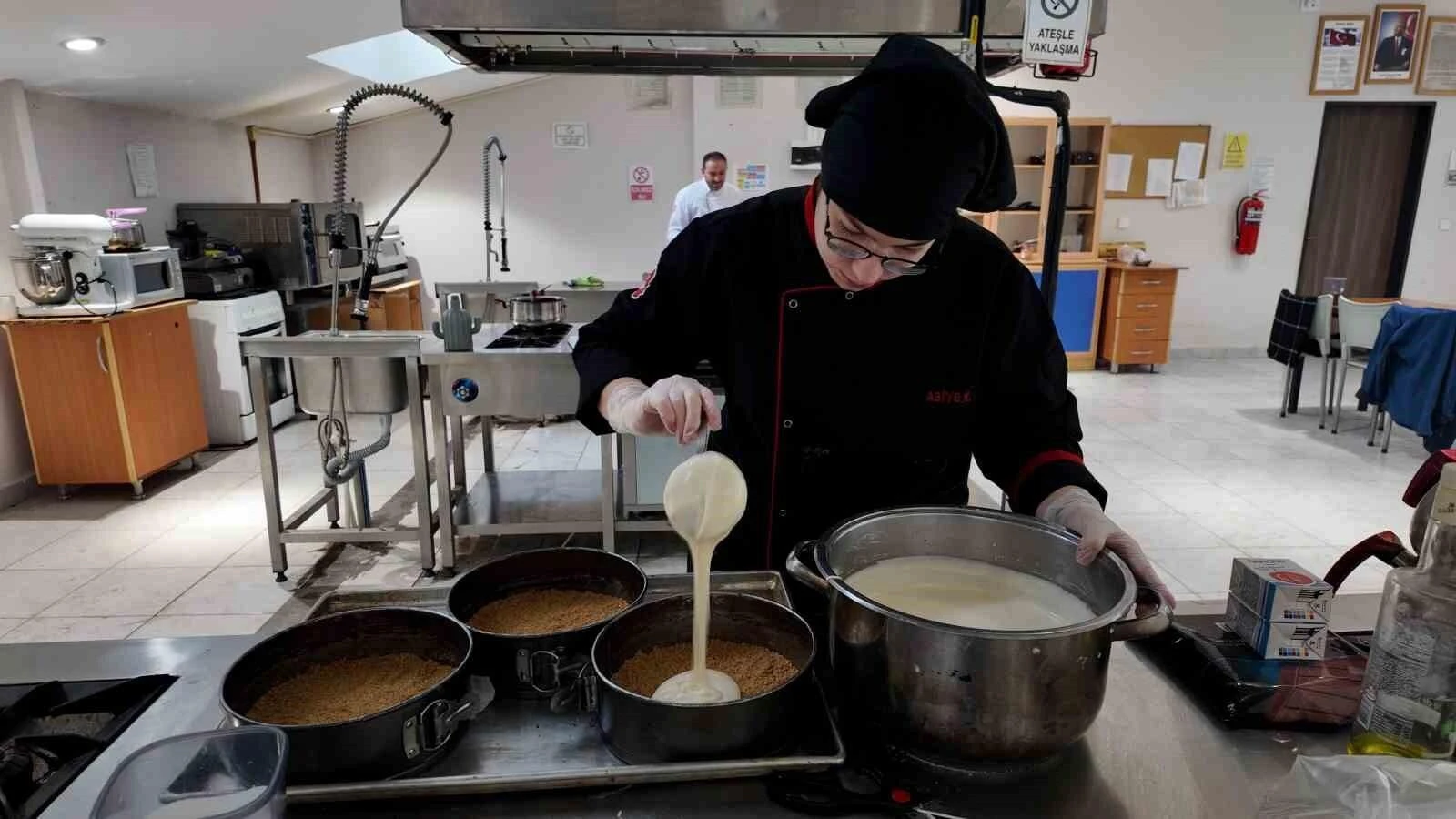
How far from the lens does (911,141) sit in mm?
956

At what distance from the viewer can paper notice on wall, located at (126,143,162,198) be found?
489 centimetres

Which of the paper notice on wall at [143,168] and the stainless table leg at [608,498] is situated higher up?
the paper notice on wall at [143,168]

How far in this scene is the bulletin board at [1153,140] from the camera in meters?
7.27

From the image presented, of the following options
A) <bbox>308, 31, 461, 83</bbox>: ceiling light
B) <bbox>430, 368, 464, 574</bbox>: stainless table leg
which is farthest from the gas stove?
<bbox>308, 31, 461, 83</bbox>: ceiling light

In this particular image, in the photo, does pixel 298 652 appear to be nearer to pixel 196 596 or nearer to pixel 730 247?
pixel 730 247

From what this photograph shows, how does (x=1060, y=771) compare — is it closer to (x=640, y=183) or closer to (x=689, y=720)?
(x=689, y=720)

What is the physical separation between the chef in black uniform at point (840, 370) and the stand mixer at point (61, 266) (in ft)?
12.3

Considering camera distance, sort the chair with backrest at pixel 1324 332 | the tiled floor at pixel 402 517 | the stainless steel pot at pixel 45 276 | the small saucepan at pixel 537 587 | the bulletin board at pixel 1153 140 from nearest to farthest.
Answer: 1. the small saucepan at pixel 537 587
2. the tiled floor at pixel 402 517
3. the stainless steel pot at pixel 45 276
4. the chair with backrest at pixel 1324 332
5. the bulletin board at pixel 1153 140

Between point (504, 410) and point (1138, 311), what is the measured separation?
5.84 m

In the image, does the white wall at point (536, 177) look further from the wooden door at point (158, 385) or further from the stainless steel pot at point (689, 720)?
the stainless steel pot at point (689, 720)

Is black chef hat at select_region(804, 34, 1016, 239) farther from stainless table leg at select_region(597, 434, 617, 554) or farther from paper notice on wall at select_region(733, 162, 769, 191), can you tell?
paper notice on wall at select_region(733, 162, 769, 191)

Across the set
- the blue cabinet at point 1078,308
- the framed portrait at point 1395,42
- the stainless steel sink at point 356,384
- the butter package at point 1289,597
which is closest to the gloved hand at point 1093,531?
the butter package at point 1289,597

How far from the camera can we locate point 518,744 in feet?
2.91

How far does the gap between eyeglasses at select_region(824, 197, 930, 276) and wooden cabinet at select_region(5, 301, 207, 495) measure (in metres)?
4.18
